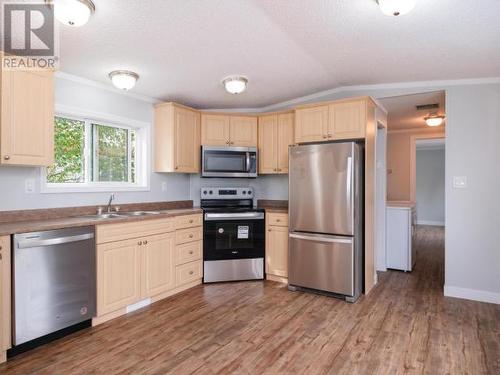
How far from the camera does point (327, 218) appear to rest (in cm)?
332

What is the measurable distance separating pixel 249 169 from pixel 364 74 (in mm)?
1779

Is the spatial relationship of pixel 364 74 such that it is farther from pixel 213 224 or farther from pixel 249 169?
pixel 213 224

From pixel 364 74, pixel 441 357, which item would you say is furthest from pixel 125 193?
pixel 441 357

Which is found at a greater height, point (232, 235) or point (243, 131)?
point (243, 131)

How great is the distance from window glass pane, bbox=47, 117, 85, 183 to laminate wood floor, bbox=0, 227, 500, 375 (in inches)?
59.1

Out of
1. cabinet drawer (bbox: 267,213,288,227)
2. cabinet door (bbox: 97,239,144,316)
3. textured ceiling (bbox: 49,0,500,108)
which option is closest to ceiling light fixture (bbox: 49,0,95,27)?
textured ceiling (bbox: 49,0,500,108)

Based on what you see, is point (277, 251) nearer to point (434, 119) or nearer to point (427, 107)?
point (427, 107)

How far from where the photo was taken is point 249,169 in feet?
13.7

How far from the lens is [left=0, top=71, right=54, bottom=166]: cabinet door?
2285 millimetres

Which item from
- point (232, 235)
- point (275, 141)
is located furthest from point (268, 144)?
point (232, 235)

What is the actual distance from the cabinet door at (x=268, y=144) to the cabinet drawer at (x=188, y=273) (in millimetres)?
1504

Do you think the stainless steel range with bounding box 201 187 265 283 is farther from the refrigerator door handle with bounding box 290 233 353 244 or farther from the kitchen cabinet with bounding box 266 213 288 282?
the refrigerator door handle with bounding box 290 233 353 244

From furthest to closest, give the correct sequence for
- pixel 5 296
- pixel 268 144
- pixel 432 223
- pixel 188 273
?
pixel 432 223
pixel 268 144
pixel 188 273
pixel 5 296

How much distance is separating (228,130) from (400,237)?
2803mm
